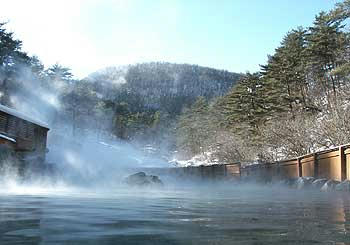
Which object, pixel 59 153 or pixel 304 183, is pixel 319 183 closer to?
pixel 304 183

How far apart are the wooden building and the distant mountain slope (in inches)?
3281

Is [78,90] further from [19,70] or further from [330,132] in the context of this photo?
[330,132]

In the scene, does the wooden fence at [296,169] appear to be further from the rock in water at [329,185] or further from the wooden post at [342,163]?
the rock in water at [329,185]

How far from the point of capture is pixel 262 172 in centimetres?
1839

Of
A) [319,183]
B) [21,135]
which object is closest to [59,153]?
[21,135]

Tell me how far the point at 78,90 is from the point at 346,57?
40238 mm

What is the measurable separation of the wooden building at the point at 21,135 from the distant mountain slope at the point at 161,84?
83334 mm

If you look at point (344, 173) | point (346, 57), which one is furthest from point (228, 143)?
point (344, 173)

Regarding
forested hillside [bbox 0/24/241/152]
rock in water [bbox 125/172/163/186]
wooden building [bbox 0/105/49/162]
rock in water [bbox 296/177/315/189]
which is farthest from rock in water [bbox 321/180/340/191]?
forested hillside [bbox 0/24/241/152]

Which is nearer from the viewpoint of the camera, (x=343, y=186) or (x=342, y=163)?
(x=343, y=186)

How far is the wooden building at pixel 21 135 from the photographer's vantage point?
19.6 meters

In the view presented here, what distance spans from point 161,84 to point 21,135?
123659mm

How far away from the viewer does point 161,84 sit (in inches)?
5694

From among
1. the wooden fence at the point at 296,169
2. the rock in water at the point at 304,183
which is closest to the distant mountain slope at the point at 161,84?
the wooden fence at the point at 296,169
